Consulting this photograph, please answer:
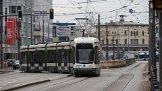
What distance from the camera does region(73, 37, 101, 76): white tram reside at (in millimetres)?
41281

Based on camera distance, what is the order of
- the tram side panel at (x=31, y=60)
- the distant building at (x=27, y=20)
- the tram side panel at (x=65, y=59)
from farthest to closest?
the distant building at (x=27, y=20) → the tram side panel at (x=31, y=60) → the tram side panel at (x=65, y=59)

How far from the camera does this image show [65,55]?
1845 inches

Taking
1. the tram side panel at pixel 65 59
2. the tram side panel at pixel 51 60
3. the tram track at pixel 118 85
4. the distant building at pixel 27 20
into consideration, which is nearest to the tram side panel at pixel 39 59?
the tram side panel at pixel 51 60

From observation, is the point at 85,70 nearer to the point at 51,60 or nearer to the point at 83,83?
the point at 83,83

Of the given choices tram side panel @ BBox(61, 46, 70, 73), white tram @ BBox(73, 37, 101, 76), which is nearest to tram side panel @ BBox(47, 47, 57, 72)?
tram side panel @ BBox(61, 46, 70, 73)

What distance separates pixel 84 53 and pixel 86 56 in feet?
1.06

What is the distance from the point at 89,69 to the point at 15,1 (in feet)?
209

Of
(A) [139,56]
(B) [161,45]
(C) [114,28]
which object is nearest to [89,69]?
(B) [161,45]

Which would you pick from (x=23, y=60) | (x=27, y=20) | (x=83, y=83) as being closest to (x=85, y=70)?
(x=83, y=83)

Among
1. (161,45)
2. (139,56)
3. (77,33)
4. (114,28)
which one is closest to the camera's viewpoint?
(161,45)

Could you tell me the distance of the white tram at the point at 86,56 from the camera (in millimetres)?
41281

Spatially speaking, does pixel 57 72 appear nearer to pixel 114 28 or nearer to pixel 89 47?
pixel 89 47

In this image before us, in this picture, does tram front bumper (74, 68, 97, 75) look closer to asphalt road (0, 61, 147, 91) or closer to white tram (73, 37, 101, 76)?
white tram (73, 37, 101, 76)

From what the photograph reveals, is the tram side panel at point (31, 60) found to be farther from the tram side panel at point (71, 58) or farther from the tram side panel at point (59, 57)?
the tram side panel at point (71, 58)
